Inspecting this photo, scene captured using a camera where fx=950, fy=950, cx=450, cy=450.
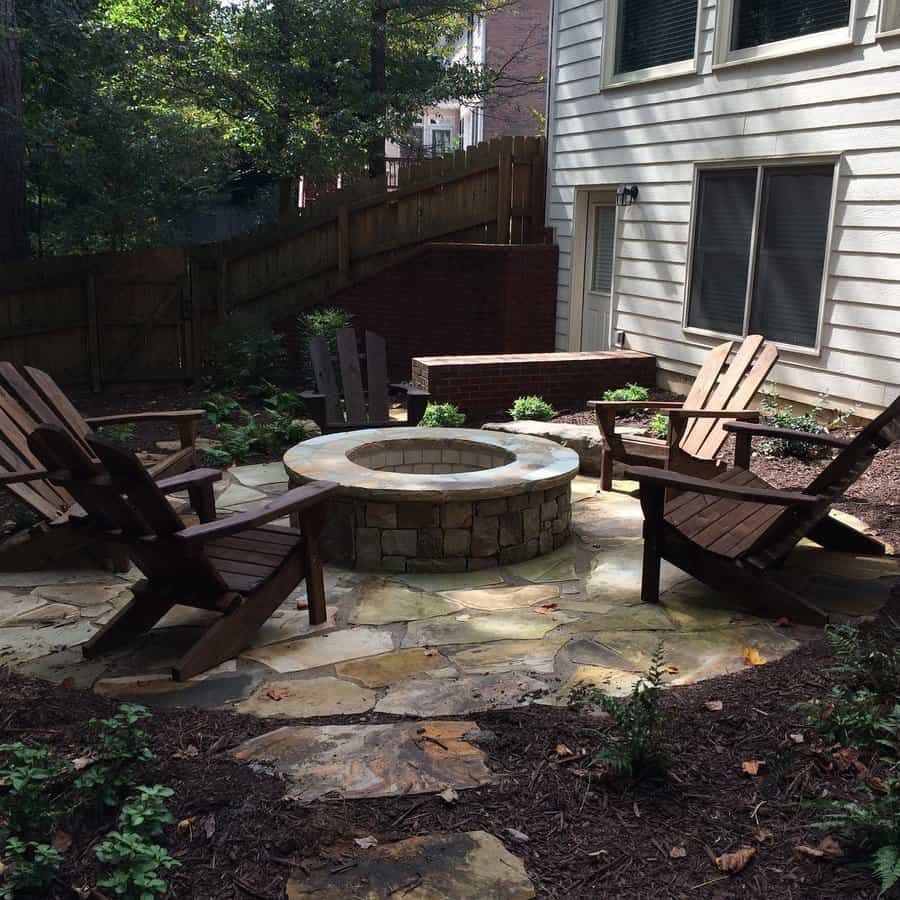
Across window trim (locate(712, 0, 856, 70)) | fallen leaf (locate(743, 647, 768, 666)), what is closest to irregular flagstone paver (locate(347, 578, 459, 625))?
fallen leaf (locate(743, 647, 768, 666))

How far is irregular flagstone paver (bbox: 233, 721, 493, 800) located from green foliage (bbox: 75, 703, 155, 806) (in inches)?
13.3

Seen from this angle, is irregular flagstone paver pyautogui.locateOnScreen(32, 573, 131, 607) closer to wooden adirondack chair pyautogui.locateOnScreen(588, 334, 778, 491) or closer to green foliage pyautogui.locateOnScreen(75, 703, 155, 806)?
green foliage pyautogui.locateOnScreen(75, 703, 155, 806)

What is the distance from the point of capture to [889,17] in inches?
261

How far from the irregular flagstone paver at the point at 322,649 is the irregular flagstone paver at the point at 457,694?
1.27 ft

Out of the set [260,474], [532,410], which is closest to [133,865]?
[260,474]

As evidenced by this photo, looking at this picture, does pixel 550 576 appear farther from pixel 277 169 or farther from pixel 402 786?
pixel 277 169

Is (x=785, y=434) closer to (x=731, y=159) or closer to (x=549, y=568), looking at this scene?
(x=549, y=568)

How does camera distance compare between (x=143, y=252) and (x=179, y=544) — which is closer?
(x=179, y=544)

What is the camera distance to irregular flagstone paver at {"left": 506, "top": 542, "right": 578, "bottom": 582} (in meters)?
4.95

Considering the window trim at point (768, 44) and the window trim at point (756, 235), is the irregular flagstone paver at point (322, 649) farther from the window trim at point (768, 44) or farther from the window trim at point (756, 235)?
the window trim at point (768, 44)

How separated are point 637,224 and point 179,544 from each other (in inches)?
289

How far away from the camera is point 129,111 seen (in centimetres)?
1122

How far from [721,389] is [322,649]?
3.55 meters

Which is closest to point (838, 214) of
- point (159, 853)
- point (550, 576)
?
point (550, 576)
